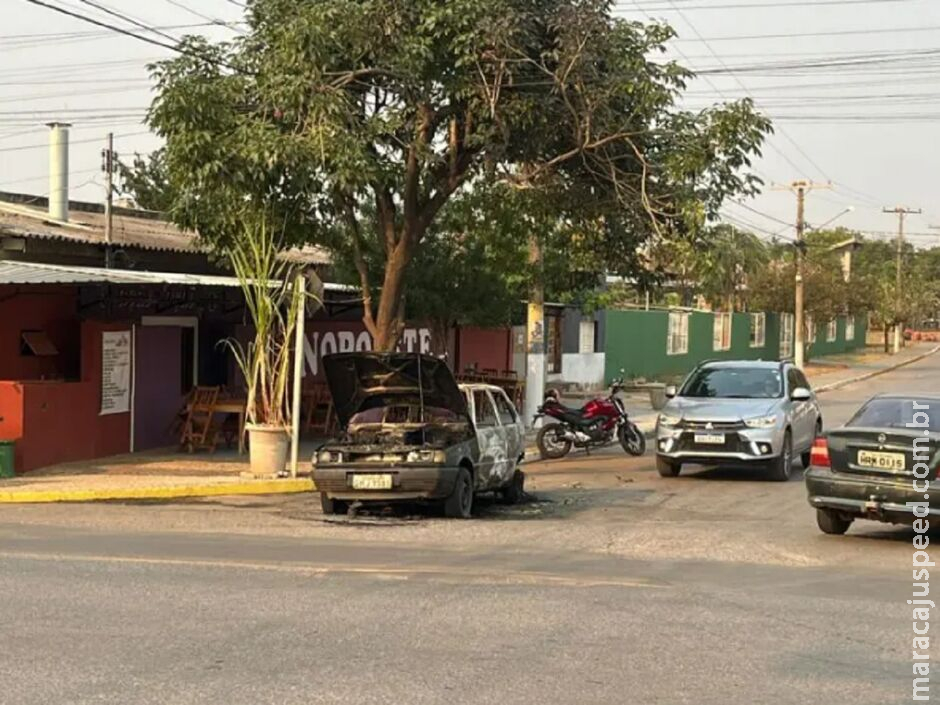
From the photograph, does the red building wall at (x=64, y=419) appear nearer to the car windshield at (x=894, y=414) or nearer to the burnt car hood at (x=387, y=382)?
the burnt car hood at (x=387, y=382)

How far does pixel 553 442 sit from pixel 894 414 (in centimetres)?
904

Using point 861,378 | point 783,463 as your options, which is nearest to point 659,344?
point 861,378

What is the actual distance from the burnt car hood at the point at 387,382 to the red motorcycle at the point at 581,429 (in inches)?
261

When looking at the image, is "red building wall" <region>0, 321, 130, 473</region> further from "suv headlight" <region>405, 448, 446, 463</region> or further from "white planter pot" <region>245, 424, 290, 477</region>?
"suv headlight" <region>405, 448, 446, 463</region>

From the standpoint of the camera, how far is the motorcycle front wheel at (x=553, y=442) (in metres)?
19.6

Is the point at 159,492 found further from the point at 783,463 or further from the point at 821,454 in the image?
the point at 783,463

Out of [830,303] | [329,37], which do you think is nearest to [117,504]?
[329,37]

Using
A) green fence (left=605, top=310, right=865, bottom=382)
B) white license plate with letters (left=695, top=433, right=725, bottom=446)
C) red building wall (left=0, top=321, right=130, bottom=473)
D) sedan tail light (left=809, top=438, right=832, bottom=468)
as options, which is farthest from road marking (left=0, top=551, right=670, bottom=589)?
green fence (left=605, top=310, right=865, bottom=382)

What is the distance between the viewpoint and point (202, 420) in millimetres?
18344

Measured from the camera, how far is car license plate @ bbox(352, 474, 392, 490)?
476 inches

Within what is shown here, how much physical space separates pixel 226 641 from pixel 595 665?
2110 millimetres

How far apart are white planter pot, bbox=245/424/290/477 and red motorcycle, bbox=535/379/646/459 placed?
210 inches

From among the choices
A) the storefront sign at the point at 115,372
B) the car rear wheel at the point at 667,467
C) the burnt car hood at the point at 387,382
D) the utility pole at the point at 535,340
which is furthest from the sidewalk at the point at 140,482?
the utility pole at the point at 535,340

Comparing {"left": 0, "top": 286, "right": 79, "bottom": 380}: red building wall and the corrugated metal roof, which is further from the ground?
the corrugated metal roof
